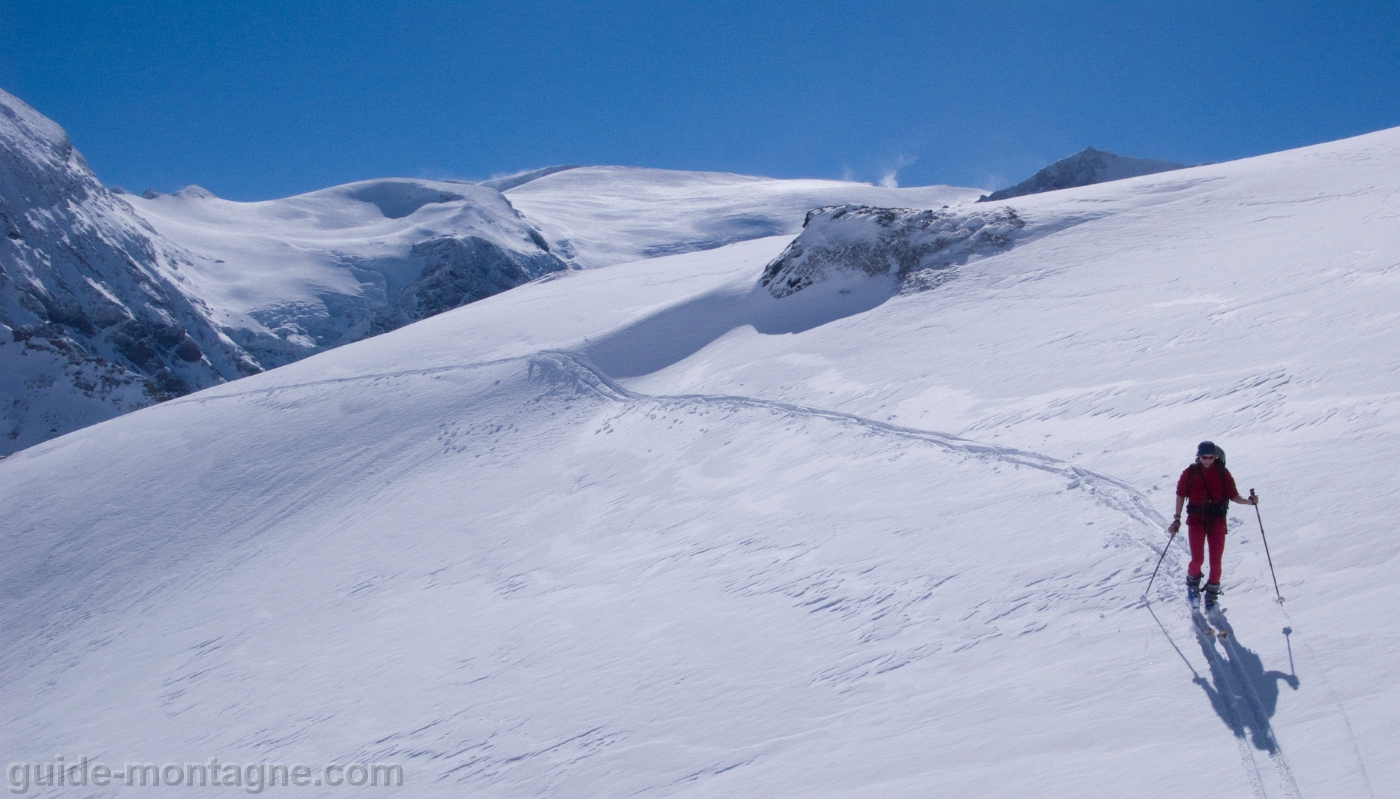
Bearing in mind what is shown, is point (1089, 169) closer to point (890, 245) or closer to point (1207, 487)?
point (890, 245)

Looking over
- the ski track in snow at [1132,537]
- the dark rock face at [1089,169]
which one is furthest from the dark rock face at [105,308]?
the ski track in snow at [1132,537]

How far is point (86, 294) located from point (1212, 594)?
4335 inches

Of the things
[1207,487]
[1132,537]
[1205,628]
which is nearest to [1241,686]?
[1205,628]

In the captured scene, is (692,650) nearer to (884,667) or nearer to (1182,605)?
(884,667)

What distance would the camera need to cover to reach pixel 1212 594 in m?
6.27

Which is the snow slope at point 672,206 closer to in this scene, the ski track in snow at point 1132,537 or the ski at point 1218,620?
the ski track in snow at point 1132,537

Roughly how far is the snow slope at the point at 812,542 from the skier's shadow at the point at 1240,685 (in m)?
0.03

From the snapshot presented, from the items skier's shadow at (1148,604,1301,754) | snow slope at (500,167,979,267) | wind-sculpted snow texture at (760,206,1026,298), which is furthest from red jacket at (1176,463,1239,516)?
snow slope at (500,167,979,267)

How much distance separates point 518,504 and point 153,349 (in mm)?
91839

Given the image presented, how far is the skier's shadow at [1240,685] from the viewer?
503 centimetres

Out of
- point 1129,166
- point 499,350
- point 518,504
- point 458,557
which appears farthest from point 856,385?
point 1129,166

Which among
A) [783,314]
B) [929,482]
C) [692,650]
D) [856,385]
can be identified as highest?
[783,314]

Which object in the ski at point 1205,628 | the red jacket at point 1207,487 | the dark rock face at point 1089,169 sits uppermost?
the dark rock face at point 1089,169

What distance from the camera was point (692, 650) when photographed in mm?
8500
